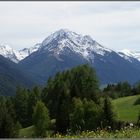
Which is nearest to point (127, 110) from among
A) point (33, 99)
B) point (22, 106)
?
point (33, 99)

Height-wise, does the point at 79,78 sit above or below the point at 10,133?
above

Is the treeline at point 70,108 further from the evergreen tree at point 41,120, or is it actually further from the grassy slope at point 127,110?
the grassy slope at point 127,110

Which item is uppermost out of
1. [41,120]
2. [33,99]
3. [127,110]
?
[33,99]

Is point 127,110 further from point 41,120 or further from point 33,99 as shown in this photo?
point 33,99

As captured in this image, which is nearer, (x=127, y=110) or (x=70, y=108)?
(x=70, y=108)

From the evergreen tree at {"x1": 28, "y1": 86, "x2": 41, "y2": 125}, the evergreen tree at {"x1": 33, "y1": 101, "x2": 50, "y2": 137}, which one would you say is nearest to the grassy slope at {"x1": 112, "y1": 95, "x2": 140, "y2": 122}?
the evergreen tree at {"x1": 33, "y1": 101, "x2": 50, "y2": 137}

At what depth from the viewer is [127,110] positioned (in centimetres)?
9919

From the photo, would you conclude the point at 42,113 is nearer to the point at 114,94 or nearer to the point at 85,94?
the point at 85,94

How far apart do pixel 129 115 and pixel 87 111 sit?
13516 mm

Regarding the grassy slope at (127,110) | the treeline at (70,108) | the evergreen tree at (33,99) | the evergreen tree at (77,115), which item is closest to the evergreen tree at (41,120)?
the treeline at (70,108)

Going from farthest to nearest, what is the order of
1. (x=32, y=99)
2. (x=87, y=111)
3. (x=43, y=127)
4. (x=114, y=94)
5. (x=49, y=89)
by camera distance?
(x=114, y=94) < (x=32, y=99) < (x=49, y=89) < (x=43, y=127) < (x=87, y=111)

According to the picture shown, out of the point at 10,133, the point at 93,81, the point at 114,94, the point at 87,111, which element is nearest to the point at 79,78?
the point at 93,81

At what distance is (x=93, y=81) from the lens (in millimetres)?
95188

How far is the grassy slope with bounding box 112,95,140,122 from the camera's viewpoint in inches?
3454
